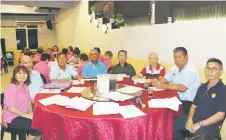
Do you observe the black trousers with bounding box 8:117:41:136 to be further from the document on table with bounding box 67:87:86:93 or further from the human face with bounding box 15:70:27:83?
the document on table with bounding box 67:87:86:93

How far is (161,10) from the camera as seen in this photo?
4.20 m

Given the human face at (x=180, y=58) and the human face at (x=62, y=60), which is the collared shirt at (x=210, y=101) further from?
the human face at (x=62, y=60)

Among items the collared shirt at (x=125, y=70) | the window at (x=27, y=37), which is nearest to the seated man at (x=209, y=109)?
the collared shirt at (x=125, y=70)

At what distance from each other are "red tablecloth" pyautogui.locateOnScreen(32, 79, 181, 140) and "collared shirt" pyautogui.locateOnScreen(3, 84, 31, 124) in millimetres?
549

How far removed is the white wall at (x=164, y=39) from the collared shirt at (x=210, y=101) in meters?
1.08

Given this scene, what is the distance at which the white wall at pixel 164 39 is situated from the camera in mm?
3059

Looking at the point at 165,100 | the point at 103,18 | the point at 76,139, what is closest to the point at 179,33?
the point at 165,100

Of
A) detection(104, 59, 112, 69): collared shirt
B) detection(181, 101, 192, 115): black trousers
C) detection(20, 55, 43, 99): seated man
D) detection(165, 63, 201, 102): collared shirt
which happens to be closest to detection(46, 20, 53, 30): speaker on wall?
detection(104, 59, 112, 69): collared shirt

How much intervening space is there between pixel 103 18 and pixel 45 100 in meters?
4.67

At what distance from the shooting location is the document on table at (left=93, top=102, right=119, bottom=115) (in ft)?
5.70

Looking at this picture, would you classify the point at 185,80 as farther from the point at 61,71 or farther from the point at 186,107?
the point at 61,71

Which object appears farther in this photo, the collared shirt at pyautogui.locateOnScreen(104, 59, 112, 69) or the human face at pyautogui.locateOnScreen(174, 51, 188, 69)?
the collared shirt at pyautogui.locateOnScreen(104, 59, 112, 69)

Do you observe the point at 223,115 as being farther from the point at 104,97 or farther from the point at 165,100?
the point at 104,97

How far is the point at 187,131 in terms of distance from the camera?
204 cm
